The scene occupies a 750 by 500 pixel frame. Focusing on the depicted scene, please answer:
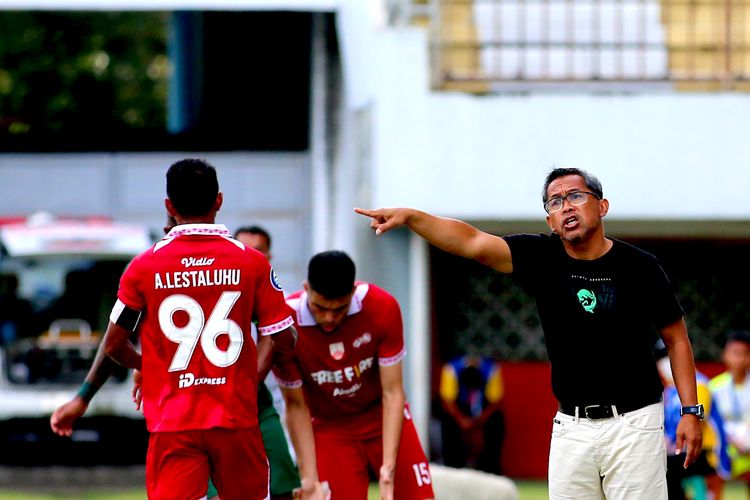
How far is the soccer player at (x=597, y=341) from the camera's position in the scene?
7.25m

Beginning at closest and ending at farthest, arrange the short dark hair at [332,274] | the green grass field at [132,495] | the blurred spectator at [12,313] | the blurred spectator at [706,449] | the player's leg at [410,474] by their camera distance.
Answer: the short dark hair at [332,274], the player's leg at [410,474], the blurred spectator at [706,449], the green grass field at [132,495], the blurred spectator at [12,313]

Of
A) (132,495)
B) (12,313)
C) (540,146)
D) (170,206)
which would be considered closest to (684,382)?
(170,206)

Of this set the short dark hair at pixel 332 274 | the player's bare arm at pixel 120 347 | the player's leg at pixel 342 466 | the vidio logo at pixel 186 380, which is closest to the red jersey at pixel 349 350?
the player's leg at pixel 342 466

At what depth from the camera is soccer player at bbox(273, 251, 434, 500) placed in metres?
8.58

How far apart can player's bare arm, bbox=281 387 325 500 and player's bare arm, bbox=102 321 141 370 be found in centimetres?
145

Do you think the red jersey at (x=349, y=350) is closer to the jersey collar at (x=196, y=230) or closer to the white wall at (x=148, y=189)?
the jersey collar at (x=196, y=230)

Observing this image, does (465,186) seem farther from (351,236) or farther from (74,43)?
(74,43)

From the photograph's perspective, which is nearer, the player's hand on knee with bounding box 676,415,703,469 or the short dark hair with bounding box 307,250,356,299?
the player's hand on knee with bounding box 676,415,703,469

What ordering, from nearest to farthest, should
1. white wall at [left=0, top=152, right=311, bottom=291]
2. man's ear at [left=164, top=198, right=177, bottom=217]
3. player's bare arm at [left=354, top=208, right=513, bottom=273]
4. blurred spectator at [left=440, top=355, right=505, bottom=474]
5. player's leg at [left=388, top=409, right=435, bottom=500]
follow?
man's ear at [left=164, top=198, right=177, bottom=217]
player's bare arm at [left=354, top=208, right=513, bottom=273]
player's leg at [left=388, top=409, right=435, bottom=500]
blurred spectator at [left=440, top=355, right=505, bottom=474]
white wall at [left=0, top=152, right=311, bottom=291]

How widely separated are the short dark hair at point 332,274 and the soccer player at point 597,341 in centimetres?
104

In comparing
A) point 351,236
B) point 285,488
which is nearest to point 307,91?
point 351,236

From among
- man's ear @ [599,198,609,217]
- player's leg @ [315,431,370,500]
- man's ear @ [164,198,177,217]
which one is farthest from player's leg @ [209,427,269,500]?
man's ear @ [599,198,609,217]

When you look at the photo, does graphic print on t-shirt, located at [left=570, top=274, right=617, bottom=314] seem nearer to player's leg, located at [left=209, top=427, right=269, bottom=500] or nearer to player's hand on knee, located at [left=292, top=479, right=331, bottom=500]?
player's leg, located at [left=209, top=427, right=269, bottom=500]

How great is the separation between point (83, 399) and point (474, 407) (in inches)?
412
